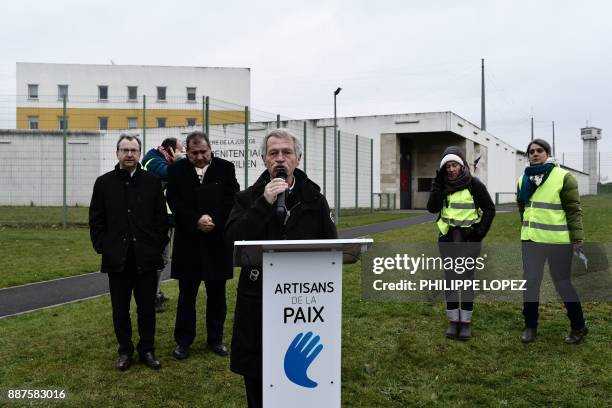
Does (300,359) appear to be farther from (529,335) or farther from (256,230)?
(529,335)

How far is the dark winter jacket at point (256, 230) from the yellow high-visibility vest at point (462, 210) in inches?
105

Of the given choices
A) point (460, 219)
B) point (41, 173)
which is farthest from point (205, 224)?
point (41, 173)

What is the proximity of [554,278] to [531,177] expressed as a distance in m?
0.94

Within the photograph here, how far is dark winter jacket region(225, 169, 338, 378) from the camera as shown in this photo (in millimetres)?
2488

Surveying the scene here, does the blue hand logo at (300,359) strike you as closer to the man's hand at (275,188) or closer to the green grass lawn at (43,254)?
the man's hand at (275,188)

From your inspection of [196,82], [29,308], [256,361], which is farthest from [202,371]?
[196,82]

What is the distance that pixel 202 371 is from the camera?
4164 mm

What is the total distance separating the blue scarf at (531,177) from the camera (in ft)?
15.9

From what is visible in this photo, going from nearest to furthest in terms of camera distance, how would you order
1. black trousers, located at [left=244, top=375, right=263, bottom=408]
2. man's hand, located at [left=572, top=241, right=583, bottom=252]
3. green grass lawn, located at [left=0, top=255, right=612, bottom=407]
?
black trousers, located at [left=244, top=375, right=263, bottom=408], green grass lawn, located at [left=0, top=255, right=612, bottom=407], man's hand, located at [left=572, top=241, right=583, bottom=252]

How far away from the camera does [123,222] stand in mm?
4133

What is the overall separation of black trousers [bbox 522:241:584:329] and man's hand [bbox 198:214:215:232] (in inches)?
113

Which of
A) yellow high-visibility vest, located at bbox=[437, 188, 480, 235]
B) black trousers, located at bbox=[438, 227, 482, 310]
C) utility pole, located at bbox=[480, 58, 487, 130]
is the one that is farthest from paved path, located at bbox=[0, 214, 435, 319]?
utility pole, located at bbox=[480, 58, 487, 130]

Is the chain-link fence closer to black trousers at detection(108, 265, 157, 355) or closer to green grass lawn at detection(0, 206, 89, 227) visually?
green grass lawn at detection(0, 206, 89, 227)

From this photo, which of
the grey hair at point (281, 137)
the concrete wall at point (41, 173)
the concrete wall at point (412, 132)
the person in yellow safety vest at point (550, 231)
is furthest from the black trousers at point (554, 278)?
the concrete wall at point (412, 132)
